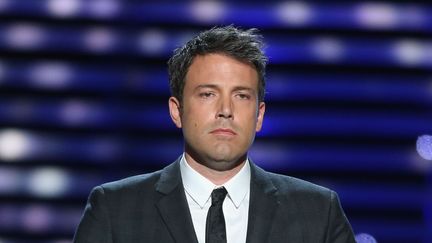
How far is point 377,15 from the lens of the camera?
4.65m

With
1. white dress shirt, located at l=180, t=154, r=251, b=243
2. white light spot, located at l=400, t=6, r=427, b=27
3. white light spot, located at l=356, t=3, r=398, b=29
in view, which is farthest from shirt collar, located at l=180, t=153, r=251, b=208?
white light spot, located at l=400, t=6, r=427, b=27

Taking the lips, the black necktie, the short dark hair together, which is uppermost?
the short dark hair

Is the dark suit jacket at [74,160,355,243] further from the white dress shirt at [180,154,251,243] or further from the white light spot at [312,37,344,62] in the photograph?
the white light spot at [312,37,344,62]

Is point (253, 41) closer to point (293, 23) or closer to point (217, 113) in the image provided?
point (217, 113)

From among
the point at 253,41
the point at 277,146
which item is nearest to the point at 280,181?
the point at 253,41

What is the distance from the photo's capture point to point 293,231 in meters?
2.30

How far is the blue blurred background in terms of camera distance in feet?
14.8

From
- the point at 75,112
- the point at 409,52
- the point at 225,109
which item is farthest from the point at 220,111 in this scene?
the point at 409,52

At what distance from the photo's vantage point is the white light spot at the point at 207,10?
4.53 metres

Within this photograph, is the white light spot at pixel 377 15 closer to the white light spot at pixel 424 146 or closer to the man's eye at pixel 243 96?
the white light spot at pixel 424 146

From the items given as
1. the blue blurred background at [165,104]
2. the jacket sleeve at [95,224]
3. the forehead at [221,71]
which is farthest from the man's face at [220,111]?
the blue blurred background at [165,104]

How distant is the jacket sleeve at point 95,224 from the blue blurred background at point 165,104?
214 centimetres

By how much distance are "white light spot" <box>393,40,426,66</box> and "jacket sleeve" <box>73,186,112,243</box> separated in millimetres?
2713

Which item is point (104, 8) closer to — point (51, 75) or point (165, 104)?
point (51, 75)
